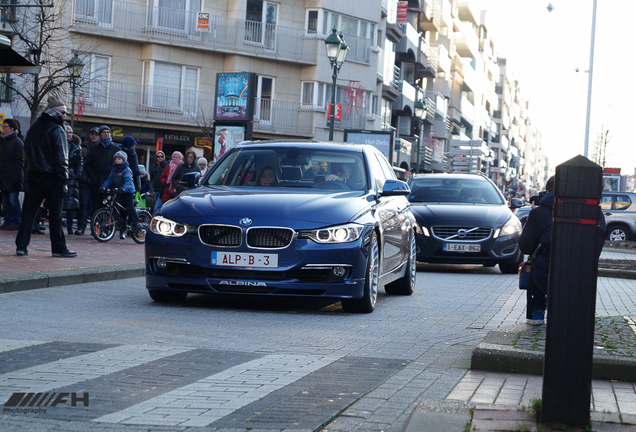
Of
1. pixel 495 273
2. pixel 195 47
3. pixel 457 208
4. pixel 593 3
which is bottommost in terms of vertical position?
pixel 495 273

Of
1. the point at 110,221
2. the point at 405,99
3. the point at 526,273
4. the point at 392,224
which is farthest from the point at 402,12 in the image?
the point at 526,273

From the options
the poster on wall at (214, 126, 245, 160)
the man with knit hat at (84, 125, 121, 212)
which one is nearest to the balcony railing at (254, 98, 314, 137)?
the poster on wall at (214, 126, 245, 160)

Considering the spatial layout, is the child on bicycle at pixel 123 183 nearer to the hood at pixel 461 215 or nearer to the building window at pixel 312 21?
the hood at pixel 461 215

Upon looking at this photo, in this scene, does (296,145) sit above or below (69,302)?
above

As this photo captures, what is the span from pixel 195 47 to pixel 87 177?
2626cm

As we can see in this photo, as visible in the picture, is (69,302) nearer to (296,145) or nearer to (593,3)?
(296,145)

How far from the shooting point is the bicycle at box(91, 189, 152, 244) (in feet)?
54.6

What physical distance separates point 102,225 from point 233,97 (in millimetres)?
6182

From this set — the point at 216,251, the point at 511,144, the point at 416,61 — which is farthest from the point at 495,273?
the point at 511,144

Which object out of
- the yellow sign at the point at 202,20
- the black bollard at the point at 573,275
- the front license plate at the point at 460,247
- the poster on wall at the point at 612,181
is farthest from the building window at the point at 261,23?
the black bollard at the point at 573,275

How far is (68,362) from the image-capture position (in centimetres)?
572

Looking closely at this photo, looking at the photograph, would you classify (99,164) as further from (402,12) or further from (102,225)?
(402,12)

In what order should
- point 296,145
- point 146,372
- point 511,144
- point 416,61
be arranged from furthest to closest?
point 511,144 → point 416,61 → point 296,145 → point 146,372

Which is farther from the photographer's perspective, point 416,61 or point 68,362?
point 416,61
